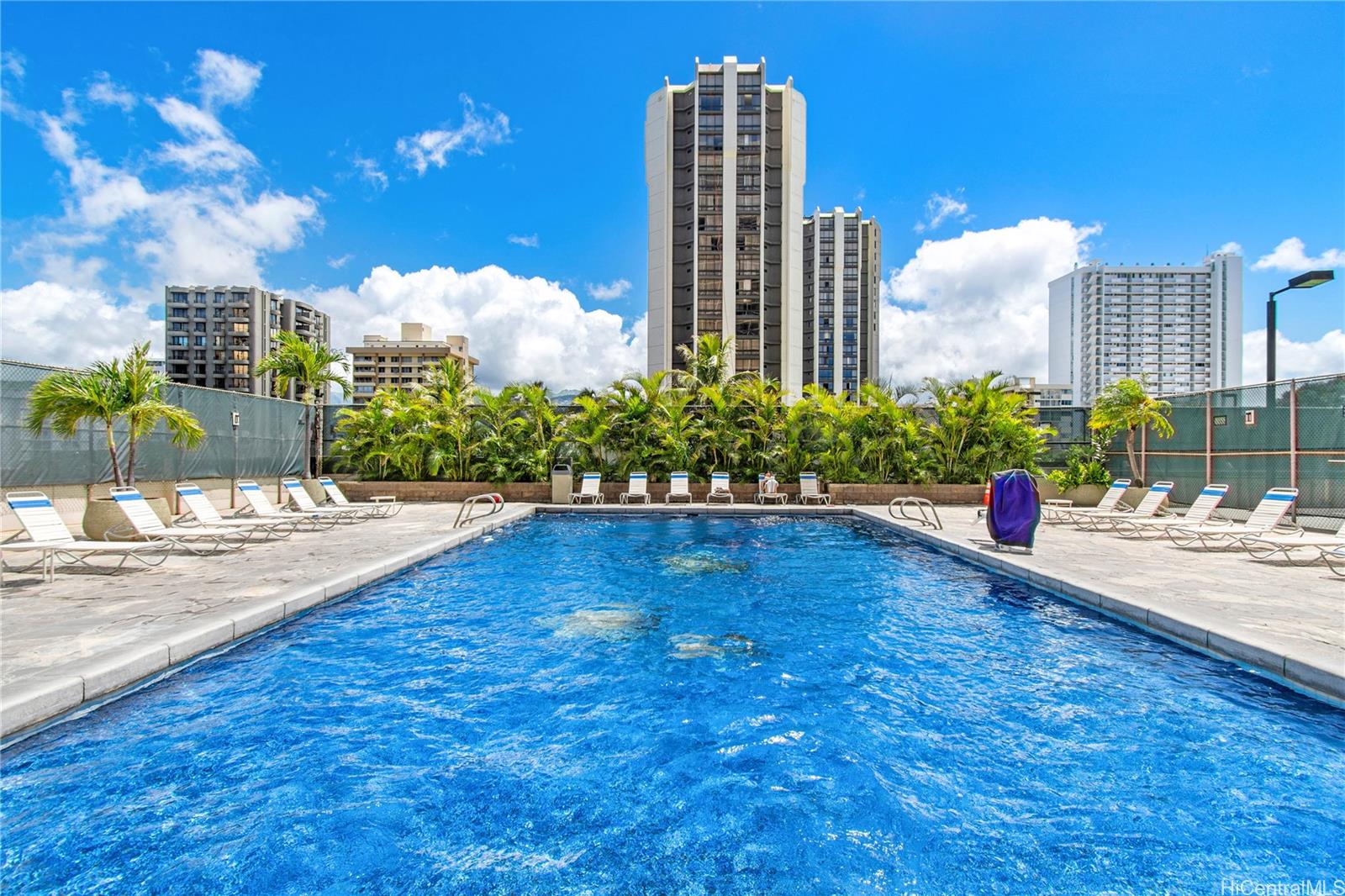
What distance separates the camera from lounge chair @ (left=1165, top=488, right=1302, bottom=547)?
9094 mm

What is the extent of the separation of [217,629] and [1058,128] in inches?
820

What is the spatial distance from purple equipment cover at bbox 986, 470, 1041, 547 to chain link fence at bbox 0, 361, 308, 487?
586 inches

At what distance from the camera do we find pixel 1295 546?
26.2 ft

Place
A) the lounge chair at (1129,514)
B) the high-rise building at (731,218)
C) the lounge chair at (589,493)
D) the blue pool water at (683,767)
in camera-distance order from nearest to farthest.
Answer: the blue pool water at (683,767) → the lounge chair at (1129,514) → the lounge chair at (589,493) → the high-rise building at (731,218)

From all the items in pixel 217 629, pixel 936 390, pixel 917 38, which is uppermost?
pixel 917 38

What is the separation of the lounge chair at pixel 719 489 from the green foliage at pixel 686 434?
1.19 m

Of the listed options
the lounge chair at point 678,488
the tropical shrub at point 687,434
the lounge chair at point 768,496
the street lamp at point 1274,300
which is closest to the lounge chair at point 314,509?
the tropical shrub at point 687,434

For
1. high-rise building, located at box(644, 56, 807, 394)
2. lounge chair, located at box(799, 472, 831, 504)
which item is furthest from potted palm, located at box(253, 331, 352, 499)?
high-rise building, located at box(644, 56, 807, 394)

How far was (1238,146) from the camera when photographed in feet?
51.1

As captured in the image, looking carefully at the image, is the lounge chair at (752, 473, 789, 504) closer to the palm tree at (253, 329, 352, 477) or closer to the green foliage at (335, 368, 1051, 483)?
the green foliage at (335, 368, 1051, 483)

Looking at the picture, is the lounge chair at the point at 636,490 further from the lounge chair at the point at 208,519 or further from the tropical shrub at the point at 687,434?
the lounge chair at the point at 208,519

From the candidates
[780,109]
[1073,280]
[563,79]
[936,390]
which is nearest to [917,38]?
[936,390]

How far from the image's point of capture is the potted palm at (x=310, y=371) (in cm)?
1808

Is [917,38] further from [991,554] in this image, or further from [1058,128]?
[991,554]
